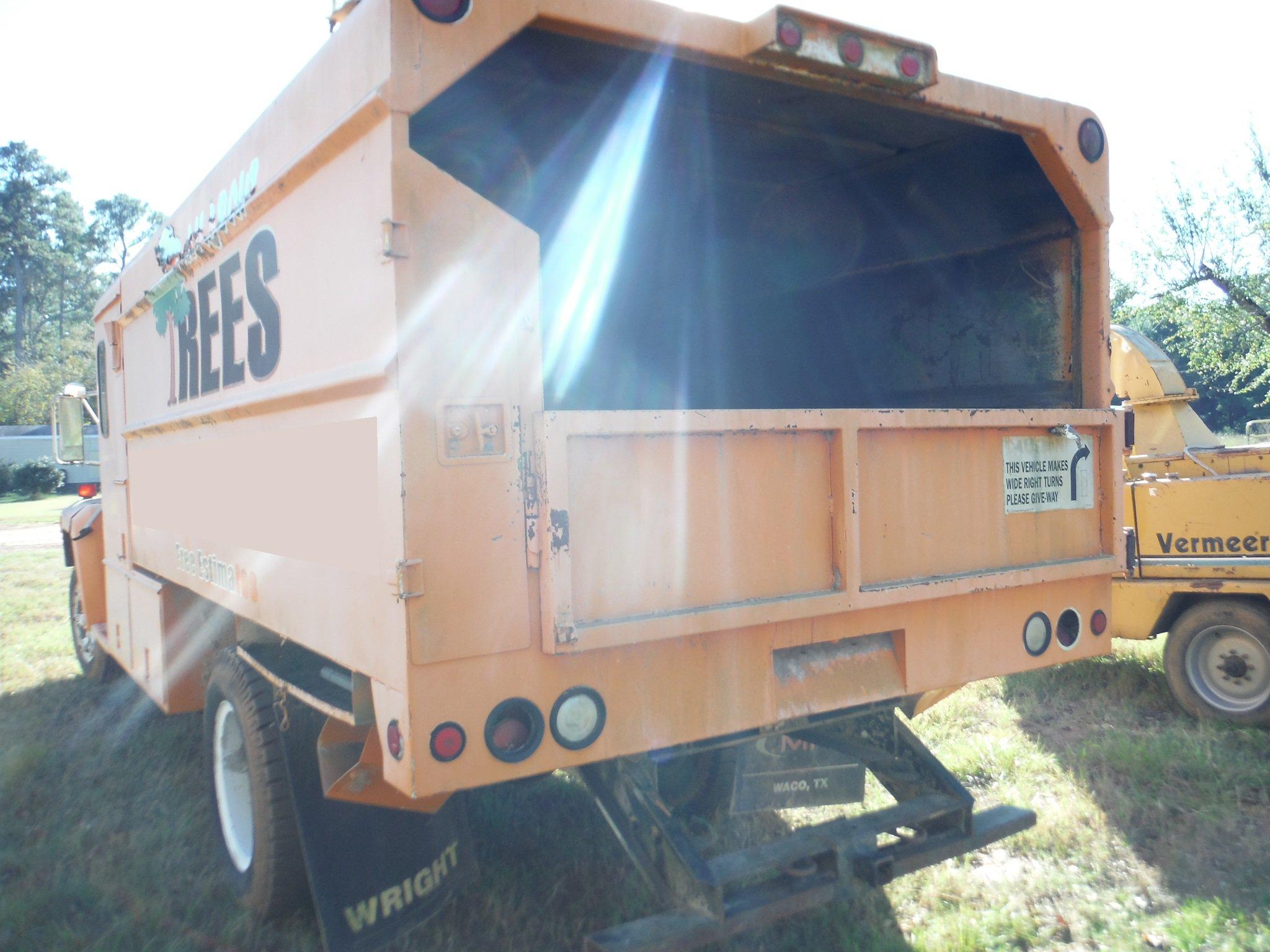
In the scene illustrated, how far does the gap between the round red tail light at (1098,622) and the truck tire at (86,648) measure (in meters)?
5.33

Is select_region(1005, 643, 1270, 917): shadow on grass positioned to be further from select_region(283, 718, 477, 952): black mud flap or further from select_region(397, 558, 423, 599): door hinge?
select_region(397, 558, 423, 599): door hinge

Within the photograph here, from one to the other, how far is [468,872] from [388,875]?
31 cm

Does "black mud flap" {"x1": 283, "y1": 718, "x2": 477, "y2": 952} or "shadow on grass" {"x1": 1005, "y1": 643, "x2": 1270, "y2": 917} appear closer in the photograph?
"black mud flap" {"x1": 283, "y1": 718, "x2": 477, "y2": 952}

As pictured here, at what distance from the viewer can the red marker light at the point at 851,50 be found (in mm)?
2592

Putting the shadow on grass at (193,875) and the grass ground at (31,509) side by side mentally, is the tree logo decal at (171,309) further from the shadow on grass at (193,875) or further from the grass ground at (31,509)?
the grass ground at (31,509)

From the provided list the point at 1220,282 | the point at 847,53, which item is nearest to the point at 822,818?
the point at 847,53

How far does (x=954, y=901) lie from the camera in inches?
132

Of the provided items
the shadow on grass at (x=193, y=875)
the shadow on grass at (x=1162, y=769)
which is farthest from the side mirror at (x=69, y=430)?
the shadow on grass at (x=1162, y=769)

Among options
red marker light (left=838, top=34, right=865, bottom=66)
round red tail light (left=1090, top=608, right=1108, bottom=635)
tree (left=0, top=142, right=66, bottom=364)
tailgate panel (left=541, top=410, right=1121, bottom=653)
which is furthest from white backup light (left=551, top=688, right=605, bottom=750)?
tree (left=0, top=142, right=66, bottom=364)

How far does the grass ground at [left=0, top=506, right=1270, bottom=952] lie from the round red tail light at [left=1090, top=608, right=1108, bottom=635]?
936mm

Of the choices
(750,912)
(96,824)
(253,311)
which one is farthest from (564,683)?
(96,824)

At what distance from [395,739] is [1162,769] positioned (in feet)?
12.1

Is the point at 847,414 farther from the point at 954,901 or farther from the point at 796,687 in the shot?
the point at 954,901

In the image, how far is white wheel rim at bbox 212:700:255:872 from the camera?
337 centimetres
